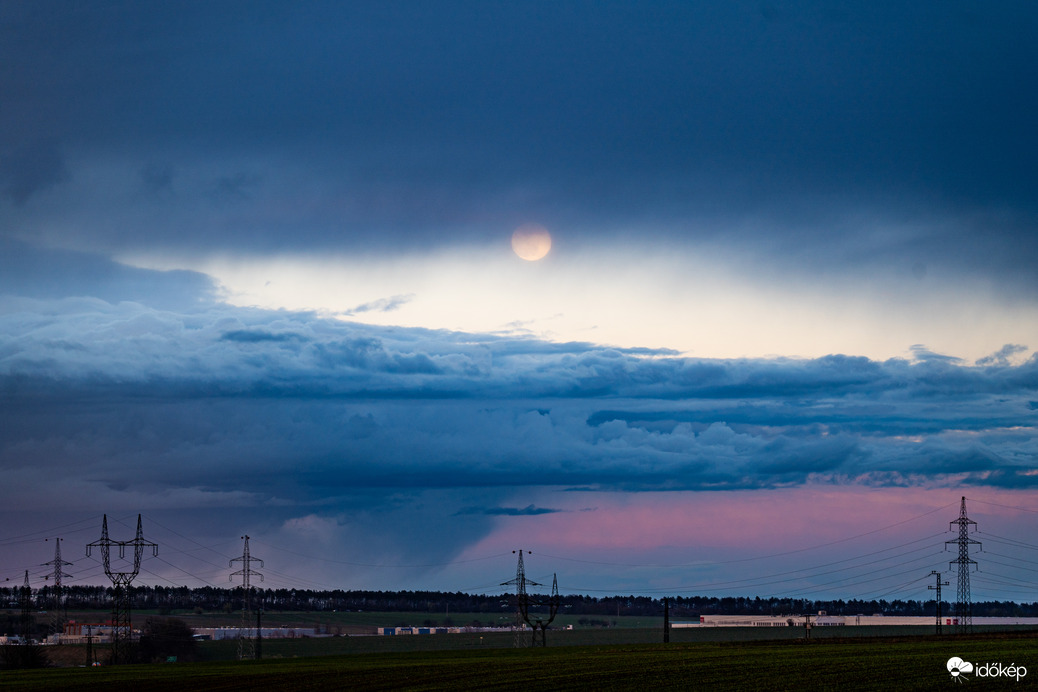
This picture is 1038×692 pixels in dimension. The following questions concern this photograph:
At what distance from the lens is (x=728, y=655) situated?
91.4 m

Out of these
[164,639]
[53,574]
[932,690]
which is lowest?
[164,639]

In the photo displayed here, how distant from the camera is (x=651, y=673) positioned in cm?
7181

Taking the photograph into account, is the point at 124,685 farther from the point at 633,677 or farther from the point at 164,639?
the point at 164,639

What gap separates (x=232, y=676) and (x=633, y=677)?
3658 centimetres

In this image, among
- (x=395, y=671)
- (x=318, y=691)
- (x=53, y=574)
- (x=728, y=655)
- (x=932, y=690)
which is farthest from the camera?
(x=53, y=574)

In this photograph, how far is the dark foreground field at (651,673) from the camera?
61.9 meters

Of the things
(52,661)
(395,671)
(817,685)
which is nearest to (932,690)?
(817,685)

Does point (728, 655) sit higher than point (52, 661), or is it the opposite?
point (728, 655)

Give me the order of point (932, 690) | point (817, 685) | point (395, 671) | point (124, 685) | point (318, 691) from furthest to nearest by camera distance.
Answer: point (395, 671) → point (124, 685) → point (318, 691) → point (817, 685) → point (932, 690)

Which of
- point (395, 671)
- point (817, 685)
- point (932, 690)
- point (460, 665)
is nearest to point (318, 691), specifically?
point (395, 671)

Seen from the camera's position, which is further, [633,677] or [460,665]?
[460,665]

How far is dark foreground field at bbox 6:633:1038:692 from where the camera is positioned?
203 ft

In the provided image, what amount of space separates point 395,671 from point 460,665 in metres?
7.79

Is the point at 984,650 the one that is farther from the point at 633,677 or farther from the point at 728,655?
the point at 633,677
